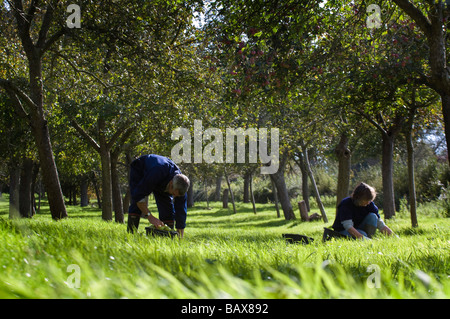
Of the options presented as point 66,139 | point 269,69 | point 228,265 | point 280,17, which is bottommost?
point 228,265

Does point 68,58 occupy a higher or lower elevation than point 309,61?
higher

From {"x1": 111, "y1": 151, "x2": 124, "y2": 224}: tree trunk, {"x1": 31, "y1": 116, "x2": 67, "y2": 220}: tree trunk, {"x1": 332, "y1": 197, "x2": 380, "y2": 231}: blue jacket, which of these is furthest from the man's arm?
{"x1": 111, "y1": 151, "x2": 124, "y2": 224}: tree trunk

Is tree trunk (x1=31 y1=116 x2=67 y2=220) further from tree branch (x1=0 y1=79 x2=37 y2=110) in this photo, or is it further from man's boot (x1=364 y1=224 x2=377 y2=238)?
man's boot (x1=364 y1=224 x2=377 y2=238)

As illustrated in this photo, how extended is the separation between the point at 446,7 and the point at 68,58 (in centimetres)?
939

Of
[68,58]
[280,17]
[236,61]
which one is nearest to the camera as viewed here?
[280,17]

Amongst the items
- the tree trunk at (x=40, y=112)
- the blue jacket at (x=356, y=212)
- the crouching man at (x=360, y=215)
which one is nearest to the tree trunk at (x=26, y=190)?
the tree trunk at (x=40, y=112)

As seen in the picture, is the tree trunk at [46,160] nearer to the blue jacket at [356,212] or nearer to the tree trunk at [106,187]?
the tree trunk at [106,187]

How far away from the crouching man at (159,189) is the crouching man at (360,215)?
2.85 metres

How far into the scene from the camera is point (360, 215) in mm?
6855

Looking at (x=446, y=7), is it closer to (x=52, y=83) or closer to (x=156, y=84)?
(x=156, y=84)

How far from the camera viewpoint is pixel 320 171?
35219mm

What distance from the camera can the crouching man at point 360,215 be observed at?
6.37 m

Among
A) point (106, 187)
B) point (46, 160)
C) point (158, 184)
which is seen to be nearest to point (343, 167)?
point (106, 187)
